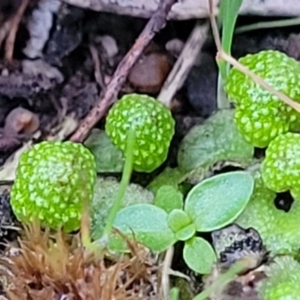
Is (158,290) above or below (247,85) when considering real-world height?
below

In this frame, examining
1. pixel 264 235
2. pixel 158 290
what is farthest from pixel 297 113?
pixel 158 290

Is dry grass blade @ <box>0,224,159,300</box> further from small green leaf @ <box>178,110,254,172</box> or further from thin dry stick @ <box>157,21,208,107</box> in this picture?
thin dry stick @ <box>157,21,208,107</box>

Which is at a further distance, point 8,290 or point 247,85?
point 247,85

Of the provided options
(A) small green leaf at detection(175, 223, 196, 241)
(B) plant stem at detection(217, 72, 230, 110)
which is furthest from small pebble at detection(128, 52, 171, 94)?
(A) small green leaf at detection(175, 223, 196, 241)

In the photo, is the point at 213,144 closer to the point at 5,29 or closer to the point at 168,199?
the point at 168,199

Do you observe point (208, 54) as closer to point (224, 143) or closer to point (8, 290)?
point (224, 143)

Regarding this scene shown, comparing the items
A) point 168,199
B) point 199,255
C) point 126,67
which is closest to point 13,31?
point 126,67
